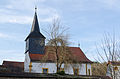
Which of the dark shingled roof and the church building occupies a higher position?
the dark shingled roof

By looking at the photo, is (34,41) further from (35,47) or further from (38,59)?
(38,59)

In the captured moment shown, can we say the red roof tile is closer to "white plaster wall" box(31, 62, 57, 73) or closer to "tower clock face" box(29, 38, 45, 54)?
"tower clock face" box(29, 38, 45, 54)

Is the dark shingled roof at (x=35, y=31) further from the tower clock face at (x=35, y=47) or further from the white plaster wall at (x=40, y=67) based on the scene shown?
the white plaster wall at (x=40, y=67)

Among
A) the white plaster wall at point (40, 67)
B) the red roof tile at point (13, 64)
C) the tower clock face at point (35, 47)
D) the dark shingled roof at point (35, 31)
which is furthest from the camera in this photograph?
the red roof tile at point (13, 64)

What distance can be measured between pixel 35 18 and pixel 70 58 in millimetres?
17615

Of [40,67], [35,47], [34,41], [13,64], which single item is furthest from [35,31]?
[13,64]

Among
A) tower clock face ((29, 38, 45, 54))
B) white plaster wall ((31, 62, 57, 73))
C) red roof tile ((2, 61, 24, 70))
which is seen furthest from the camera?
red roof tile ((2, 61, 24, 70))

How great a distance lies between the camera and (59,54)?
3039cm

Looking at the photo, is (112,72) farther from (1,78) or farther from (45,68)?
(45,68)

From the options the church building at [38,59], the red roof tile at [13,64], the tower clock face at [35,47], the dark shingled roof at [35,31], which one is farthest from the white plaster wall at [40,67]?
the red roof tile at [13,64]

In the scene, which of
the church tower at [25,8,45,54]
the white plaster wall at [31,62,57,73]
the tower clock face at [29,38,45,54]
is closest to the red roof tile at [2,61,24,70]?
the church tower at [25,8,45,54]

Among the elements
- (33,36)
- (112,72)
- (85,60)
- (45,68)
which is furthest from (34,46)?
(112,72)

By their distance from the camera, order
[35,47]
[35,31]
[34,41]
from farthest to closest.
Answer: [35,31] < [34,41] < [35,47]

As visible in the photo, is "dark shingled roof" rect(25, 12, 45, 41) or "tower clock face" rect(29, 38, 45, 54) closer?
"tower clock face" rect(29, 38, 45, 54)
